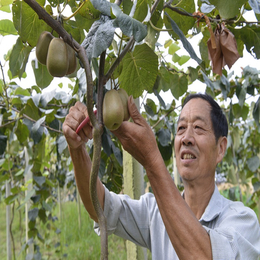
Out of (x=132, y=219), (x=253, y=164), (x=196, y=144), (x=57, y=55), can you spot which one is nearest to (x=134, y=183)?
(x=132, y=219)

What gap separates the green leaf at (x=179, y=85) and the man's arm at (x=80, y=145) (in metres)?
0.66

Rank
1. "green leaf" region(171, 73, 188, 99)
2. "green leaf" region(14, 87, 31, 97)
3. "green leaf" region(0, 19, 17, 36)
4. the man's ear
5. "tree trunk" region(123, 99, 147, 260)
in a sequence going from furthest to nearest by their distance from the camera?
"green leaf" region(14, 87, 31, 97) < "green leaf" region(171, 73, 188, 99) < "tree trunk" region(123, 99, 147, 260) < the man's ear < "green leaf" region(0, 19, 17, 36)

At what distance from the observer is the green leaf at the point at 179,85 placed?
153cm

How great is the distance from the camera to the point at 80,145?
900mm

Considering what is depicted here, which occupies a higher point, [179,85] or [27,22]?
[179,85]

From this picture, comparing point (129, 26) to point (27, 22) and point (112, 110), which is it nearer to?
point (112, 110)

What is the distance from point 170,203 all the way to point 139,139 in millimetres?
172

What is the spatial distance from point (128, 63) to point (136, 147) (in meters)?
0.23

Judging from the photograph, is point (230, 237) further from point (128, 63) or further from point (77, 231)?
point (77, 231)

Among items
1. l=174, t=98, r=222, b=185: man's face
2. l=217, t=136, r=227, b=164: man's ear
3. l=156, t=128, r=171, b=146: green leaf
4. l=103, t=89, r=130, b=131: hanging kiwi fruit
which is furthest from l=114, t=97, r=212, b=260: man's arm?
l=156, t=128, r=171, b=146: green leaf

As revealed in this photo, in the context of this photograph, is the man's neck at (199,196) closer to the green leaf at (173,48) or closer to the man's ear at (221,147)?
the man's ear at (221,147)

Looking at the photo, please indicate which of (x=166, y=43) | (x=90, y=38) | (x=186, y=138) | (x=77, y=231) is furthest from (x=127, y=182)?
(x=77, y=231)

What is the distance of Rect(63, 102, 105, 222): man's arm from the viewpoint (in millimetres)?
808

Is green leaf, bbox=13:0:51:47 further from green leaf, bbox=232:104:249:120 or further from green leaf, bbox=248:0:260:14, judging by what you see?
green leaf, bbox=232:104:249:120
